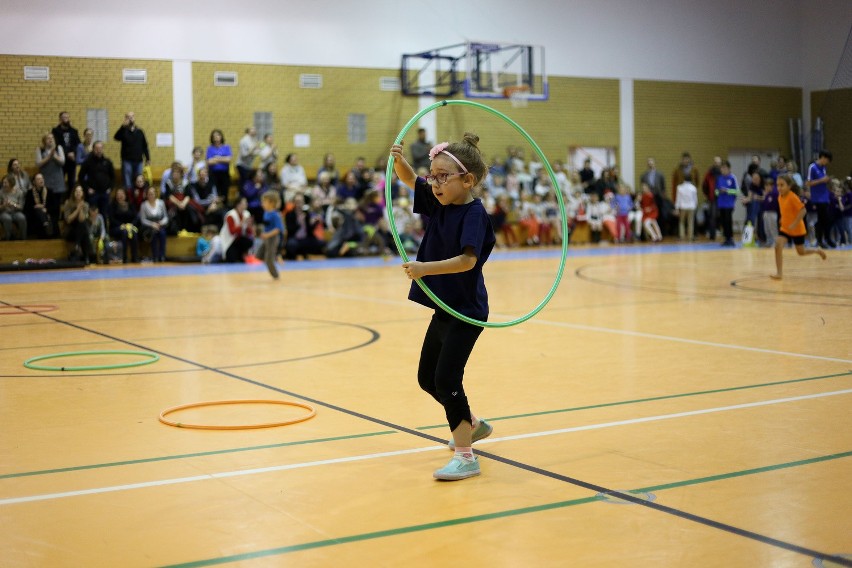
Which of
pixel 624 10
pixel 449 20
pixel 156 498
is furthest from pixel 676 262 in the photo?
pixel 156 498

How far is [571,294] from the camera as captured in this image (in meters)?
14.3

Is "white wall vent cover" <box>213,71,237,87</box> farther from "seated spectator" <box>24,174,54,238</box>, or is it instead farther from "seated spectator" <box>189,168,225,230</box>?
"seated spectator" <box>24,174,54,238</box>

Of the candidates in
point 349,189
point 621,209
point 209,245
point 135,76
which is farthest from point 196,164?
point 621,209

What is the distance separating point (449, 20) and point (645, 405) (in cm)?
2422

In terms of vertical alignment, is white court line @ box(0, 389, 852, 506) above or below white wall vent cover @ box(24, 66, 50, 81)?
below

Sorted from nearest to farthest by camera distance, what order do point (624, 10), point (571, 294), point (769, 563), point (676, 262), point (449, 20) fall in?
point (769, 563) < point (571, 294) < point (676, 262) < point (449, 20) < point (624, 10)

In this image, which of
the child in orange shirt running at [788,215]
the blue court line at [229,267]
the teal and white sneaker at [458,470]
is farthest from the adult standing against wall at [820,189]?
the teal and white sneaker at [458,470]

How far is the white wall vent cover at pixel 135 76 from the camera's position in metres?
25.1

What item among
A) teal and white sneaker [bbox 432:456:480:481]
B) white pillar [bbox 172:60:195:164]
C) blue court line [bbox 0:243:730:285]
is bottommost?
teal and white sneaker [bbox 432:456:480:481]

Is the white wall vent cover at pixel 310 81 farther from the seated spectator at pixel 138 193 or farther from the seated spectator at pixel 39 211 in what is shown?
the seated spectator at pixel 39 211

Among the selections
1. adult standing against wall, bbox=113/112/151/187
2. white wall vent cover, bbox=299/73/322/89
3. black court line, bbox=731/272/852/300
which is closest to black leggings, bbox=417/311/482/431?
black court line, bbox=731/272/852/300

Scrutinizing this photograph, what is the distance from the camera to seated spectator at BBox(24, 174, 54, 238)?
72.7 feet

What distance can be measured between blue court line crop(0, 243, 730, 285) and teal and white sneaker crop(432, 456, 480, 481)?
1476 cm

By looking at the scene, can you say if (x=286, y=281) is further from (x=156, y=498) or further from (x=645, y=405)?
(x=156, y=498)
